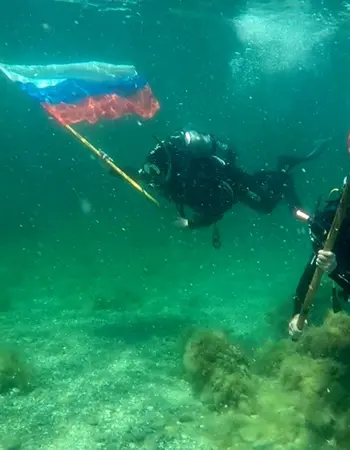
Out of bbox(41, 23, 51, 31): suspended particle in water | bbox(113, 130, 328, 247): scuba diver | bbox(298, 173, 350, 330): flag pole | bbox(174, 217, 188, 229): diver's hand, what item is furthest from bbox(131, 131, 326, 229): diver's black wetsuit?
bbox(41, 23, 51, 31): suspended particle in water

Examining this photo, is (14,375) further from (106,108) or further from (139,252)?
(139,252)

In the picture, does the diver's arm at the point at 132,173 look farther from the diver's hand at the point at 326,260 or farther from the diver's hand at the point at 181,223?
Result: the diver's hand at the point at 326,260

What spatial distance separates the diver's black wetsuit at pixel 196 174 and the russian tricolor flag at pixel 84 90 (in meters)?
2.19

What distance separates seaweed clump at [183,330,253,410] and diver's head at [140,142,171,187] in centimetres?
287

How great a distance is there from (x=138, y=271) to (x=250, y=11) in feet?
54.2

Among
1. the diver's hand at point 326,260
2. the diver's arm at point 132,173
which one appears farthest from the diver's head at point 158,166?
the diver's hand at point 326,260

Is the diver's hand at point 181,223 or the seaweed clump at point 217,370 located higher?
the diver's hand at point 181,223

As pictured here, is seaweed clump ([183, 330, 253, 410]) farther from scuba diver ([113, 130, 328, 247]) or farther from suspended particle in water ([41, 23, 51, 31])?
suspended particle in water ([41, 23, 51, 31])

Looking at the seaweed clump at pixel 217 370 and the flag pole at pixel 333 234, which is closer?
the flag pole at pixel 333 234

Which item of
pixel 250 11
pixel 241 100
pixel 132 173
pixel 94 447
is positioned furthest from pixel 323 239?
pixel 241 100

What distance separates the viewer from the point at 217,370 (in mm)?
7098

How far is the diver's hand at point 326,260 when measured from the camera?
4.59 m

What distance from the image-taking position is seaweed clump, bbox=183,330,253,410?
6.61 m

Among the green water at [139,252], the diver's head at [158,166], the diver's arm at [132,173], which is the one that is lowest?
the green water at [139,252]
